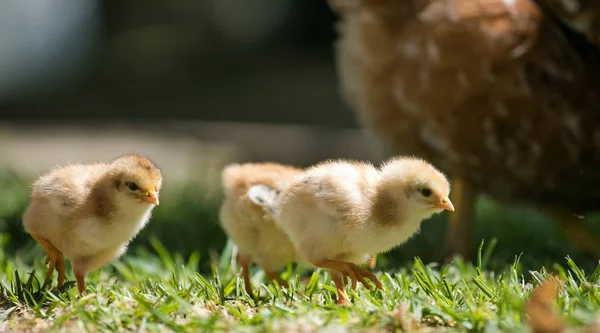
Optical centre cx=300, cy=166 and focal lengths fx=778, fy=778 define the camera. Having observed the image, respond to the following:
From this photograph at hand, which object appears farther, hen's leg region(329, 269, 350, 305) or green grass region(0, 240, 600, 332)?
hen's leg region(329, 269, 350, 305)

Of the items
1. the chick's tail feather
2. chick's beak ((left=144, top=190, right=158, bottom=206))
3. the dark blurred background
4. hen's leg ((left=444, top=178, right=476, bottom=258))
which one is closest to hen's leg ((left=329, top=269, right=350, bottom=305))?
the chick's tail feather

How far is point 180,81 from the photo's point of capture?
955 centimetres

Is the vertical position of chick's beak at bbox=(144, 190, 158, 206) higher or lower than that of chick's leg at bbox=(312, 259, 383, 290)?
higher

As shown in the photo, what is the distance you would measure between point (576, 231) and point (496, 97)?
2.24 feet

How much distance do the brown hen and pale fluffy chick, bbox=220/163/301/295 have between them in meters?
0.79

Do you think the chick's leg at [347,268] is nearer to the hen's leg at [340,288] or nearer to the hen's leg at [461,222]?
the hen's leg at [340,288]

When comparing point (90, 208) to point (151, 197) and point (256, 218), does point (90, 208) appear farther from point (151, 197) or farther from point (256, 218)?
point (256, 218)

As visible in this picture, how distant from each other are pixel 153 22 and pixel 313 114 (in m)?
2.79

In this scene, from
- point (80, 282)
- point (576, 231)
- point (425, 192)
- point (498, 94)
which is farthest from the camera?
point (576, 231)

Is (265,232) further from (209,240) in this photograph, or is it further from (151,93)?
(151,93)

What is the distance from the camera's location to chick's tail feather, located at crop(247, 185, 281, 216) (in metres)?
2.05

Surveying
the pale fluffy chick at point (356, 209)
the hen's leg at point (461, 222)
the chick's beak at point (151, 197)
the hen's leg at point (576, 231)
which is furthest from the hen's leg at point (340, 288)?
the hen's leg at point (576, 231)

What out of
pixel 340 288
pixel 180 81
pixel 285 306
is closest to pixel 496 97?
pixel 340 288

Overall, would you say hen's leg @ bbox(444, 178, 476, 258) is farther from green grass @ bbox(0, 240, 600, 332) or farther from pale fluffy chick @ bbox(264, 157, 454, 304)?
pale fluffy chick @ bbox(264, 157, 454, 304)
